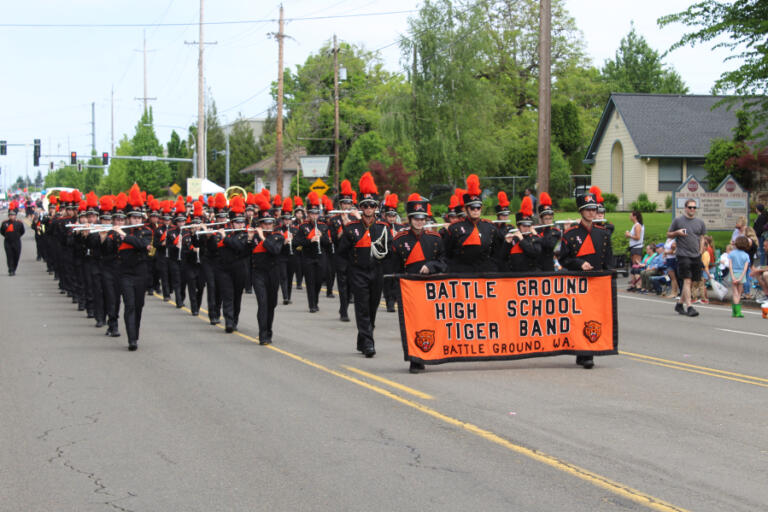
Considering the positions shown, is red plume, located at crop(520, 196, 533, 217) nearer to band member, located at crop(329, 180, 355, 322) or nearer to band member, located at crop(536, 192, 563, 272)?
band member, located at crop(536, 192, 563, 272)

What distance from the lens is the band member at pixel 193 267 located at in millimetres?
19047

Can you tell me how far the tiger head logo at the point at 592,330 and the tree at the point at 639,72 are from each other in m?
85.8

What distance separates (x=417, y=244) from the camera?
1186 centimetres

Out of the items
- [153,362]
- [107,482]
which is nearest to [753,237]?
[153,362]

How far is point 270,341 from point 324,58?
76.8 meters

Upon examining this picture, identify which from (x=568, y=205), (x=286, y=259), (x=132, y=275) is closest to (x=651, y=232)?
(x=286, y=259)

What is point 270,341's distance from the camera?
1417 cm

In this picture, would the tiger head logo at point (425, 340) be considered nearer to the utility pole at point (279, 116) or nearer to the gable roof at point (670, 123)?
the utility pole at point (279, 116)

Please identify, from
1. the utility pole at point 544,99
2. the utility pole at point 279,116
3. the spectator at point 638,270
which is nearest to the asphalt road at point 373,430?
the spectator at point 638,270

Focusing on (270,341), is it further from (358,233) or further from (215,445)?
(215,445)

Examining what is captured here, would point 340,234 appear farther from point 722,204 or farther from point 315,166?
point 315,166

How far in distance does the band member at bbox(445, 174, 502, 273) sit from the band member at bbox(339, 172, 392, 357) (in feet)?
2.91

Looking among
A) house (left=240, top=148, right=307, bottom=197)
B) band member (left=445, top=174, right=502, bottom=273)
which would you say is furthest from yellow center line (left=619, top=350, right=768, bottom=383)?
house (left=240, top=148, right=307, bottom=197)

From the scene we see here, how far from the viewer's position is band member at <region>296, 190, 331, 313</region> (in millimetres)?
19828
